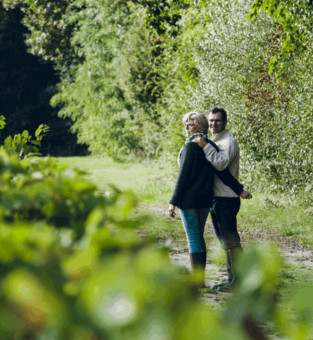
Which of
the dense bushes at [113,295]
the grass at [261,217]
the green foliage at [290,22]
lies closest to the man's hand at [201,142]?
the grass at [261,217]

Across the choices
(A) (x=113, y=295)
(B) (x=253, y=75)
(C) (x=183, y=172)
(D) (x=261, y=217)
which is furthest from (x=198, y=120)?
(B) (x=253, y=75)

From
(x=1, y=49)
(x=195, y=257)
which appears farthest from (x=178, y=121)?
(x=1, y=49)

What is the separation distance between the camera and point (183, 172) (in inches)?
234

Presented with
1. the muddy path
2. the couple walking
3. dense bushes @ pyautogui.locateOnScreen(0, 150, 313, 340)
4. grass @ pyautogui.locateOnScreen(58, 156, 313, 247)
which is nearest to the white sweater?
the couple walking

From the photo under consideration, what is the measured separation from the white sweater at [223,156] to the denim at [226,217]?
0.08m

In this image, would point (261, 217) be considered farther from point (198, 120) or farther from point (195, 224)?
point (198, 120)

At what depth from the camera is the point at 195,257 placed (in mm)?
6207

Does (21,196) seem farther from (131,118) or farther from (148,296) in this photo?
(131,118)

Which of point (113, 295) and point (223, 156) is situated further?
point (223, 156)

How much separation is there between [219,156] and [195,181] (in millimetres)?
338

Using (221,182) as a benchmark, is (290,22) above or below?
above

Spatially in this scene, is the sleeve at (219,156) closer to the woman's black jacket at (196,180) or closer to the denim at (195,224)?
the woman's black jacket at (196,180)

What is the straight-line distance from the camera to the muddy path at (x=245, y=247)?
6.16 metres

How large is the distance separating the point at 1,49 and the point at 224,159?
103ft
